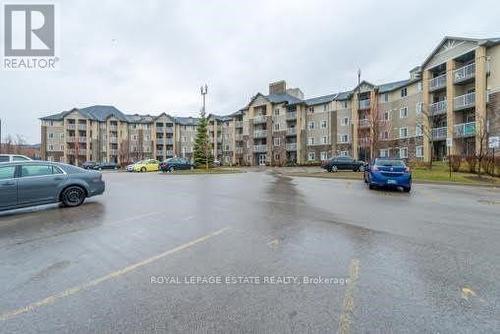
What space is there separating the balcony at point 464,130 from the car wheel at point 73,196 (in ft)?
114

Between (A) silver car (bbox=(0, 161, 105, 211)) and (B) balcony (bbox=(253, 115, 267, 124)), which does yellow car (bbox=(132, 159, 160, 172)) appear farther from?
(A) silver car (bbox=(0, 161, 105, 211))

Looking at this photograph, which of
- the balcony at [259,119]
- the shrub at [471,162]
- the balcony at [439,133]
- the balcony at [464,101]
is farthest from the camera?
the balcony at [259,119]

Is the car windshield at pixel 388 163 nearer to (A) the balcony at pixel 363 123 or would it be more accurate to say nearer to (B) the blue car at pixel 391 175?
(B) the blue car at pixel 391 175

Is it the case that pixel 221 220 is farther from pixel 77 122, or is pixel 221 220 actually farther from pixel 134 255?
pixel 77 122

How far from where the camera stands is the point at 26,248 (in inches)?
209

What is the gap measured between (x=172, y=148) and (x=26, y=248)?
76.4 metres

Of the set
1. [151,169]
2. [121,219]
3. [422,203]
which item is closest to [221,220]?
[121,219]

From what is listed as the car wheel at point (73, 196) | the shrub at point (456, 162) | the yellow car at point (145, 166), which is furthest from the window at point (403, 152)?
the car wheel at point (73, 196)

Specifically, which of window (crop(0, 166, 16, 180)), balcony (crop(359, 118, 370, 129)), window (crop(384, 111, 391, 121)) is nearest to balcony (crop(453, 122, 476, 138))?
window (crop(384, 111, 391, 121))

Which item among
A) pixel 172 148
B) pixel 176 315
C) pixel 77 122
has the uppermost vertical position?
pixel 77 122

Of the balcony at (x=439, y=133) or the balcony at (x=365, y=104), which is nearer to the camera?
the balcony at (x=439, y=133)

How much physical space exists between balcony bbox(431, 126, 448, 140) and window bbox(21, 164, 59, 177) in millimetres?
37893

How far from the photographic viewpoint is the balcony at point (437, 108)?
34.2m

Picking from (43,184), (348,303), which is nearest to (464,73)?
(348,303)
